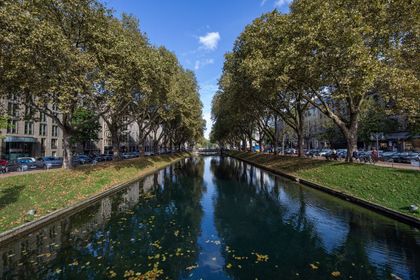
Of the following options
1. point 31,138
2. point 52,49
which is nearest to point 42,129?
point 31,138

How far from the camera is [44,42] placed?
52.6 feet

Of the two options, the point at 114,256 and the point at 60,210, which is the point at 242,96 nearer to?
the point at 60,210

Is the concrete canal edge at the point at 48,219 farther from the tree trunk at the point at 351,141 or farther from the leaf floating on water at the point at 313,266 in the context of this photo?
the tree trunk at the point at 351,141

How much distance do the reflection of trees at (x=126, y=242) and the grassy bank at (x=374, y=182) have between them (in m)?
10.7

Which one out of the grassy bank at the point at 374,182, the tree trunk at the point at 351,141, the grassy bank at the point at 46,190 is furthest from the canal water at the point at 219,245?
the tree trunk at the point at 351,141

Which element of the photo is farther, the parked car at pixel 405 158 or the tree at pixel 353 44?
the parked car at pixel 405 158

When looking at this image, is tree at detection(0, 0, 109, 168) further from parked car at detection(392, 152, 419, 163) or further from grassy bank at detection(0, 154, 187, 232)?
parked car at detection(392, 152, 419, 163)

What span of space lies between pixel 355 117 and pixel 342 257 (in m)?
18.5

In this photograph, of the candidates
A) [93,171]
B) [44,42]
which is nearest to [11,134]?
[93,171]

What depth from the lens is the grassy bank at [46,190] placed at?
1273cm

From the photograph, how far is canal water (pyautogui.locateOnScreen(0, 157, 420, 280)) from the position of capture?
769 centimetres

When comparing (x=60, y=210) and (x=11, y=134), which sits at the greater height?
(x=11, y=134)

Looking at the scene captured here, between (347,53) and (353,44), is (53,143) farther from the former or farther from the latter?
(353,44)

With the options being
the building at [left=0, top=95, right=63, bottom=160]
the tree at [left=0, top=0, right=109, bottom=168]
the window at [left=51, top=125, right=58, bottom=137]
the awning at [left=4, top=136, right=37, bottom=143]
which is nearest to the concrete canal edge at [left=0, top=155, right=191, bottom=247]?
the tree at [left=0, top=0, right=109, bottom=168]
